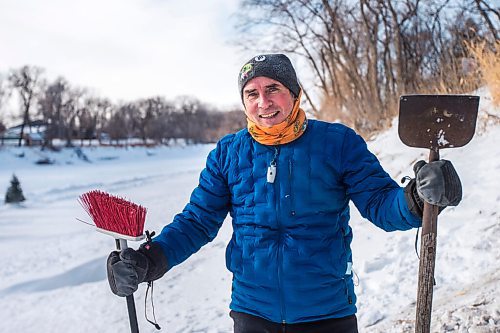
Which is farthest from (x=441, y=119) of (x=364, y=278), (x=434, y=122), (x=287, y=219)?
(x=364, y=278)

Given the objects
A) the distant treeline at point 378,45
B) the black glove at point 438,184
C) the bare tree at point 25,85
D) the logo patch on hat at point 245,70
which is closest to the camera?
the black glove at point 438,184

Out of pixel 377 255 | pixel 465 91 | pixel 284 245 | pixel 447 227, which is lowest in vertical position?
pixel 377 255

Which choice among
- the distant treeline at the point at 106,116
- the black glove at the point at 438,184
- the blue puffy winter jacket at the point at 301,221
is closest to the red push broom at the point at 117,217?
the blue puffy winter jacket at the point at 301,221

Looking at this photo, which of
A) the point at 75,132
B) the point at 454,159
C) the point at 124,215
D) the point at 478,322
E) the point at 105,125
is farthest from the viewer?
the point at 105,125

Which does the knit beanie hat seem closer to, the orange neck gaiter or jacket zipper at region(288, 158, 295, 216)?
the orange neck gaiter

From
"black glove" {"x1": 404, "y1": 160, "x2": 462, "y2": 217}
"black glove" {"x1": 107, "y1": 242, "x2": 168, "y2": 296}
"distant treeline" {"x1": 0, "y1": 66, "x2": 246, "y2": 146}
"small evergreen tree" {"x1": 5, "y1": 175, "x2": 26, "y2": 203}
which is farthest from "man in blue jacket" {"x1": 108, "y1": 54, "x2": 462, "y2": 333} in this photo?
"distant treeline" {"x1": 0, "y1": 66, "x2": 246, "y2": 146}

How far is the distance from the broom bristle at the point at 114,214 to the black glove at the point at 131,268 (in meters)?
0.10

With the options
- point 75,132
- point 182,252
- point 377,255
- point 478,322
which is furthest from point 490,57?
point 75,132

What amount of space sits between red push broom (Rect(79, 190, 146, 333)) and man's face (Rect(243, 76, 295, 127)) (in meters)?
0.60

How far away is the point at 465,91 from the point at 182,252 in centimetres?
546

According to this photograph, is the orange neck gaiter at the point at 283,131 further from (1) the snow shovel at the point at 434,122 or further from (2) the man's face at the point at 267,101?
(1) the snow shovel at the point at 434,122

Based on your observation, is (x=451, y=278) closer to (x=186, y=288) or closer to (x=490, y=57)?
(x=186, y=288)

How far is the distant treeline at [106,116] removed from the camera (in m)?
37.5

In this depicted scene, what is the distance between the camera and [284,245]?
5.16 ft
